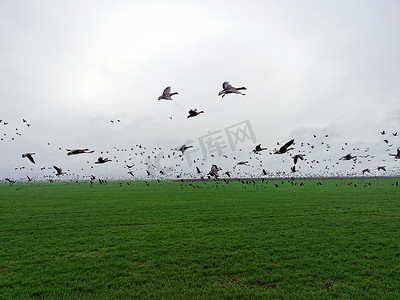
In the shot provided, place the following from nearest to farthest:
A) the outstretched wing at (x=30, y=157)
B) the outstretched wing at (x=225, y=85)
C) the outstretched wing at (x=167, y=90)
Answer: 1. the outstretched wing at (x=225, y=85)
2. the outstretched wing at (x=167, y=90)
3. the outstretched wing at (x=30, y=157)

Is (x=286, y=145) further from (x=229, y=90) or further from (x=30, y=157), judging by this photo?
(x=30, y=157)

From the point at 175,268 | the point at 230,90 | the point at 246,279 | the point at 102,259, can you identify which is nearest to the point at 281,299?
the point at 246,279

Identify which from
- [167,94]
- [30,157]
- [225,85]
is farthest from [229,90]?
[30,157]

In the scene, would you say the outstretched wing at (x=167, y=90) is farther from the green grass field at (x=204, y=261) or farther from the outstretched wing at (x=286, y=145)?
the green grass field at (x=204, y=261)

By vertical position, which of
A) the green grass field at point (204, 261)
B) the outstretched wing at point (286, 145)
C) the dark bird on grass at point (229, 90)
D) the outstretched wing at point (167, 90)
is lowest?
the green grass field at point (204, 261)

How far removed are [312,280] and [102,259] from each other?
8519 mm

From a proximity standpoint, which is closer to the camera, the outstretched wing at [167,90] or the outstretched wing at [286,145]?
the outstretched wing at [286,145]

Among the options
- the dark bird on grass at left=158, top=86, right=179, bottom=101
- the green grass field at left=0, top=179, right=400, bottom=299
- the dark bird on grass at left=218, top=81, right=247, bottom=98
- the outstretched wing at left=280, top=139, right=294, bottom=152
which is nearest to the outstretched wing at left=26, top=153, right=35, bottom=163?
the green grass field at left=0, top=179, right=400, bottom=299

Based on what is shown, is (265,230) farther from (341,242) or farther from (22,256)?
(22,256)

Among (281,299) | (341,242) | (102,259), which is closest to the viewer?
(281,299)

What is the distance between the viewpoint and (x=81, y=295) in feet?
24.0

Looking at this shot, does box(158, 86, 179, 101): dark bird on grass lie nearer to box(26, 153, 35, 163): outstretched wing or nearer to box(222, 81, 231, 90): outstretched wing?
box(222, 81, 231, 90): outstretched wing

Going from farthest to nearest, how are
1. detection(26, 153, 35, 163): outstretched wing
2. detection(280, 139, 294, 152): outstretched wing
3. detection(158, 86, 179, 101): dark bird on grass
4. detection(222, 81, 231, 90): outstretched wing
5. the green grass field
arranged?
detection(26, 153, 35, 163): outstretched wing < detection(158, 86, 179, 101): dark bird on grass < detection(280, 139, 294, 152): outstretched wing < detection(222, 81, 231, 90): outstretched wing < the green grass field

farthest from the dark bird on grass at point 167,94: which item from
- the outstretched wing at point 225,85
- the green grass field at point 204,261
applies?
the green grass field at point 204,261
